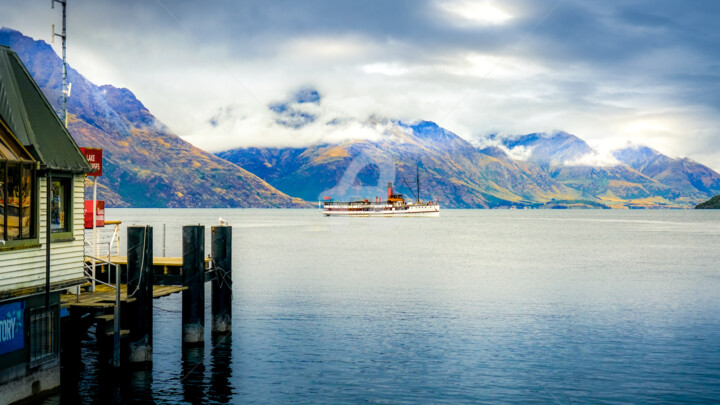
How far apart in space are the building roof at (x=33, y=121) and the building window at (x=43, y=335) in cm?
468

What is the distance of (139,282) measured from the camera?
23422mm

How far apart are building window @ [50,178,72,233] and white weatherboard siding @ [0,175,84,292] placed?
22 cm

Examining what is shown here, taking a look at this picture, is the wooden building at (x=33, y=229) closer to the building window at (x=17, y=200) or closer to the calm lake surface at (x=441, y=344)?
the building window at (x=17, y=200)

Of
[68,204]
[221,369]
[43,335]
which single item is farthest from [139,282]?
[221,369]

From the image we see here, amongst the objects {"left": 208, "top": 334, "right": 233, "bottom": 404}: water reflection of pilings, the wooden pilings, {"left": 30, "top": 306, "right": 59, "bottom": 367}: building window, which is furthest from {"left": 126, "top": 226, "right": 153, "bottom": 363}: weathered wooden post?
{"left": 30, "top": 306, "right": 59, "bottom": 367}: building window

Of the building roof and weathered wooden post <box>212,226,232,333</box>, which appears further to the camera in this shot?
weathered wooden post <box>212,226,232,333</box>

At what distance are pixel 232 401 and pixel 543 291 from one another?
36.1 meters

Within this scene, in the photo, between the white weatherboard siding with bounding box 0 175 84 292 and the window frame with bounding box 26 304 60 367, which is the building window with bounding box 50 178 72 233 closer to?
the white weatherboard siding with bounding box 0 175 84 292

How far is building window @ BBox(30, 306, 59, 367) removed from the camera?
62.0ft

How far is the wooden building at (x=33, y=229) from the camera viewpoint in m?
17.7

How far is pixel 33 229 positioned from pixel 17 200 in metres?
1.15

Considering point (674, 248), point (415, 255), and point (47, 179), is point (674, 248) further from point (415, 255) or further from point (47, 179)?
point (47, 179)

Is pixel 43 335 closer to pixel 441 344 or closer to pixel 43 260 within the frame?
pixel 43 260

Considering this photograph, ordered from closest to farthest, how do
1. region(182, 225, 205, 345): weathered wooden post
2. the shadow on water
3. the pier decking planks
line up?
1. the pier decking planks
2. the shadow on water
3. region(182, 225, 205, 345): weathered wooden post
